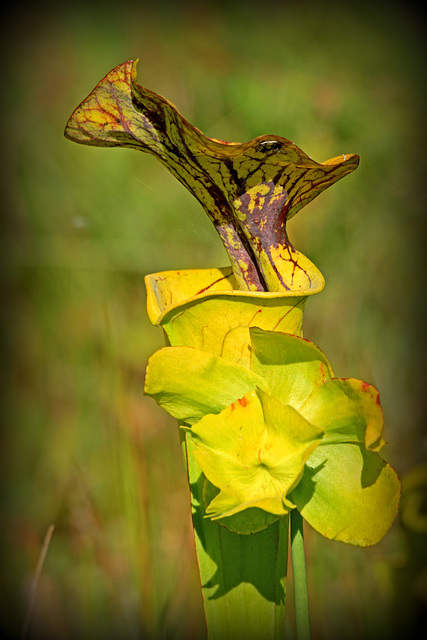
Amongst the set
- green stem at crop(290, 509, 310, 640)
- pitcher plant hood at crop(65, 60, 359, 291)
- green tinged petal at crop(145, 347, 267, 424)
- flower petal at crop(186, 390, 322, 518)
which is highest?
pitcher plant hood at crop(65, 60, 359, 291)

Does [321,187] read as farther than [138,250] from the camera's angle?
No

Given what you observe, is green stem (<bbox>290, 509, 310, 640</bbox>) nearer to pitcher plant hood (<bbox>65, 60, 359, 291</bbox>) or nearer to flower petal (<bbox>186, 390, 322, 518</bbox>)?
flower petal (<bbox>186, 390, 322, 518</bbox>)

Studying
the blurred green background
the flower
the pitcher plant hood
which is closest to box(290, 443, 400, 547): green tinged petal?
the flower

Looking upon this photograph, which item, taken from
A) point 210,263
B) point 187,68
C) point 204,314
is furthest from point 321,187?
point 187,68

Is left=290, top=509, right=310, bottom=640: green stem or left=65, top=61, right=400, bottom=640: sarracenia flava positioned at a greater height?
left=65, top=61, right=400, bottom=640: sarracenia flava

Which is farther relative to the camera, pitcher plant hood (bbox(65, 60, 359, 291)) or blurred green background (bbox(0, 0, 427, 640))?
blurred green background (bbox(0, 0, 427, 640))

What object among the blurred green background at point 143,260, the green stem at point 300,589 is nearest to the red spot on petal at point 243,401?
the green stem at point 300,589

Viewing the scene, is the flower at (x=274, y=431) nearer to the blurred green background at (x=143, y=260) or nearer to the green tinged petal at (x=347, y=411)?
the green tinged petal at (x=347, y=411)

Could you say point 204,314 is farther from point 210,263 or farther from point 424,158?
point 424,158
